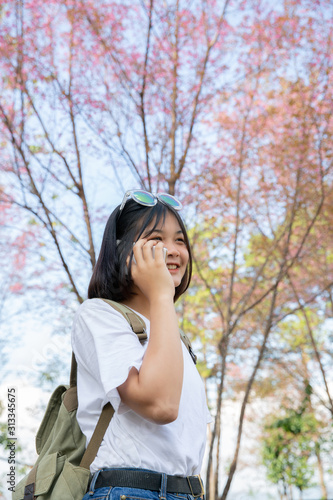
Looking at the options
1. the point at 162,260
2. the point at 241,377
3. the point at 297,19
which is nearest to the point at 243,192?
the point at 297,19

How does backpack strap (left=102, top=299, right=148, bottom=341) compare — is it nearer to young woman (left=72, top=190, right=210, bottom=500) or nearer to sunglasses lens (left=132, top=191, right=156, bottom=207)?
young woman (left=72, top=190, right=210, bottom=500)

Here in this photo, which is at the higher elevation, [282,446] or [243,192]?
[243,192]

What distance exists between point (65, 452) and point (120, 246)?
0.64 meters

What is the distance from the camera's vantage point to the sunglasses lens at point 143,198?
5.12ft

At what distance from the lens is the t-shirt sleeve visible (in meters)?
1.08

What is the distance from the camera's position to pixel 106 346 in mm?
1149

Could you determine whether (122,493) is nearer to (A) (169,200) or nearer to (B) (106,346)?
(B) (106,346)

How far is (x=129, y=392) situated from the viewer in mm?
1061

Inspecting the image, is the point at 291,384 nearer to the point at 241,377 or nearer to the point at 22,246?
the point at 241,377

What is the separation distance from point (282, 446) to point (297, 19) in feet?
29.6

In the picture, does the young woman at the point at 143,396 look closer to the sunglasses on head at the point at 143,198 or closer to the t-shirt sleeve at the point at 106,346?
the t-shirt sleeve at the point at 106,346

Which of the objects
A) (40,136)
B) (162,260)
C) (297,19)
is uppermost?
(297,19)

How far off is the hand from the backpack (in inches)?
3.8

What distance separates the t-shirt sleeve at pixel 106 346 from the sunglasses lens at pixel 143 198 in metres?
0.40
